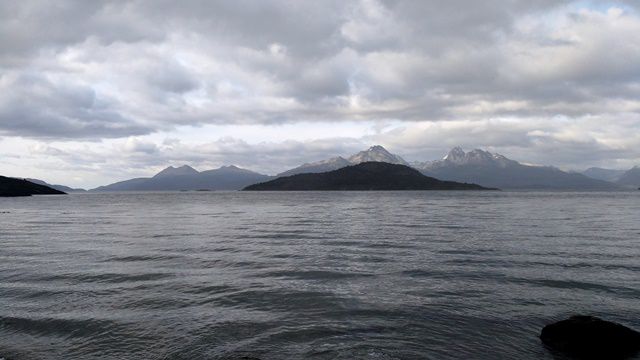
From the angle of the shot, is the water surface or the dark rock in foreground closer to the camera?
the dark rock in foreground

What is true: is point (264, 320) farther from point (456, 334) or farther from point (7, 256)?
point (7, 256)

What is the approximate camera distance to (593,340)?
18266mm

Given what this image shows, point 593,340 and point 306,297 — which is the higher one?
point 593,340

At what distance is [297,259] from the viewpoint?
3994 centimetres

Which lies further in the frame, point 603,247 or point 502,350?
point 603,247

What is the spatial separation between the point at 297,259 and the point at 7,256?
28111 millimetres

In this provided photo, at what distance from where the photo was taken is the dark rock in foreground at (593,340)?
17938mm

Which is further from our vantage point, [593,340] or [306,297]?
[306,297]

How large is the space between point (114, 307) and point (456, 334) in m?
17.8

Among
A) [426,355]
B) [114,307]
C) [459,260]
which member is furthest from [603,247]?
[114,307]

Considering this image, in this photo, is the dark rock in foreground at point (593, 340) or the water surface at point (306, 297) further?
the water surface at point (306, 297)

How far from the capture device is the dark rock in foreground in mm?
17938

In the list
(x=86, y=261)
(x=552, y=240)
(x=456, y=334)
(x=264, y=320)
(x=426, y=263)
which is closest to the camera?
(x=456, y=334)

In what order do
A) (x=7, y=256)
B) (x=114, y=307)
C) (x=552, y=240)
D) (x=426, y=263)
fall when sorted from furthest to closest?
(x=552, y=240)
(x=7, y=256)
(x=426, y=263)
(x=114, y=307)
